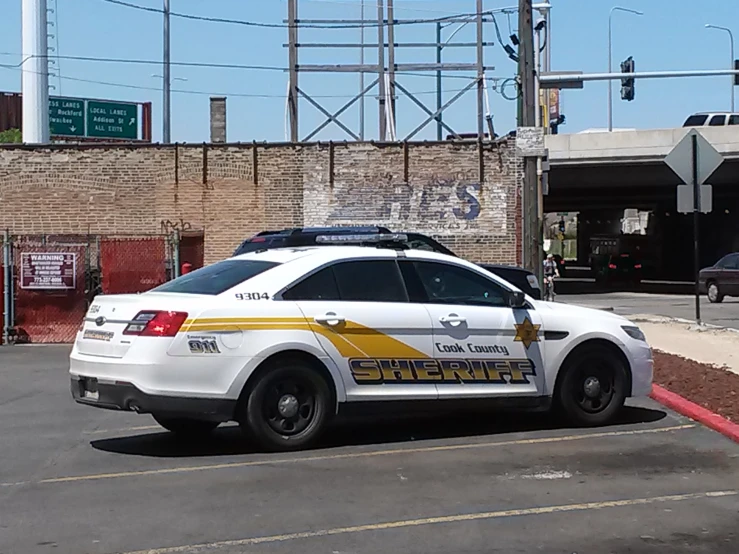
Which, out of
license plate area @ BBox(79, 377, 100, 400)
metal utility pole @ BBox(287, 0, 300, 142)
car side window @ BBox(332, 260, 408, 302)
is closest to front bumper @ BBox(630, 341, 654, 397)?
car side window @ BBox(332, 260, 408, 302)

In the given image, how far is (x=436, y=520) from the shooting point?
21.9 feet

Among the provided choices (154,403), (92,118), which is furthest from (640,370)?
(92,118)

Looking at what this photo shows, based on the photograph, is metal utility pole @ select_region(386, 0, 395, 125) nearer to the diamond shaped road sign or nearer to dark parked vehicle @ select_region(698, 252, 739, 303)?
dark parked vehicle @ select_region(698, 252, 739, 303)

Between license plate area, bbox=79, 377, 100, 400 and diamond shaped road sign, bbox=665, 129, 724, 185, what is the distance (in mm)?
12048

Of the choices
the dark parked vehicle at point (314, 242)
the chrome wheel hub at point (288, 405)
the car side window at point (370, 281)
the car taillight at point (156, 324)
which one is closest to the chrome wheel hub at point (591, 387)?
the car side window at point (370, 281)

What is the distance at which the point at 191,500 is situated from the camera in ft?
23.7

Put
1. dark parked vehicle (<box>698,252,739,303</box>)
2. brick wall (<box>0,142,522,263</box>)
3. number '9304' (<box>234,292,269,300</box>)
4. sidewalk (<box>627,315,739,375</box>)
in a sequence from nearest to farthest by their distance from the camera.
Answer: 1. number '9304' (<box>234,292,269,300</box>)
2. sidewalk (<box>627,315,739,375</box>)
3. brick wall (<box>0,142,522,263</box>)
4. dark parked vehicle (<box>698,252,739,303</box>)

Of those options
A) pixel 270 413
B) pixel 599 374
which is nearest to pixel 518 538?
pixel 270 413

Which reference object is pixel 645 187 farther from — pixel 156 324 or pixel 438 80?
pixel 156 324

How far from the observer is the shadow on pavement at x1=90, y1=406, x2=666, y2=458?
9125 mm

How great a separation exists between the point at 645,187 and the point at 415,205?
2033cm

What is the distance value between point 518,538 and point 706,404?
5.29 meters

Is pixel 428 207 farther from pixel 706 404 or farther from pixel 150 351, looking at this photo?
pixel 150 351

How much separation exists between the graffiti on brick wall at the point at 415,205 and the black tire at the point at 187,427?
65.3ft
